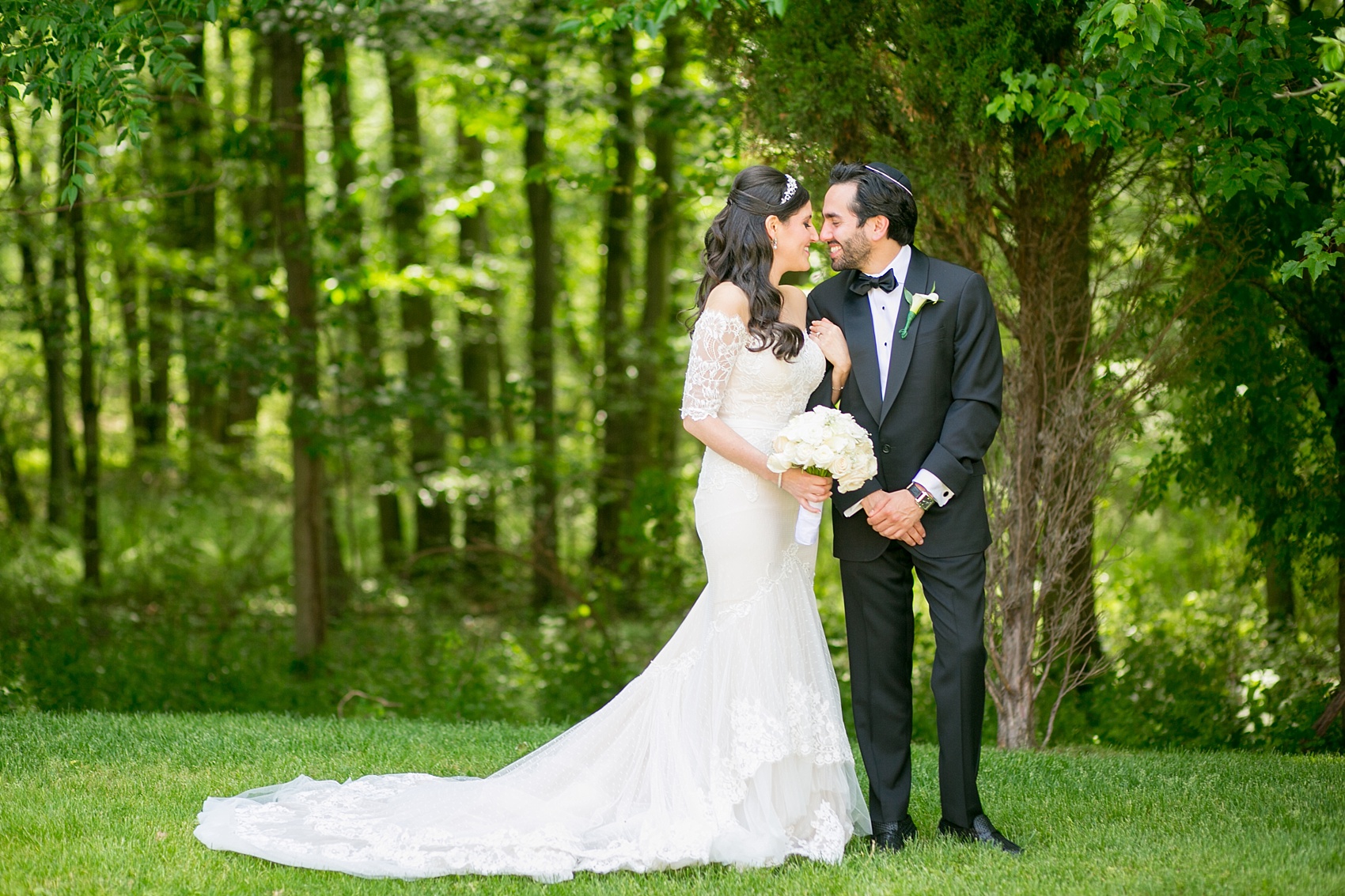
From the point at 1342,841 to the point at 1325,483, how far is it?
3495 mm

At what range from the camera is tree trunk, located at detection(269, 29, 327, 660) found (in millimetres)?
9500

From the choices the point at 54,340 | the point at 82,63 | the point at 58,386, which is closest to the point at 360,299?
the point at 54,340

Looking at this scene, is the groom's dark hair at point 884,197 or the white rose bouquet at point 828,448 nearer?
the white rose bouquet at point 828,448

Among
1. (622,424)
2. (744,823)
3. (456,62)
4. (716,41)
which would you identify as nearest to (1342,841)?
(744,823)

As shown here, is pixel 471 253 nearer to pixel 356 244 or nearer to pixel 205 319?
pixel 356 244

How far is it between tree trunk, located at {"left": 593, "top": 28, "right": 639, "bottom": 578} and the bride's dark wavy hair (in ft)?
25.0

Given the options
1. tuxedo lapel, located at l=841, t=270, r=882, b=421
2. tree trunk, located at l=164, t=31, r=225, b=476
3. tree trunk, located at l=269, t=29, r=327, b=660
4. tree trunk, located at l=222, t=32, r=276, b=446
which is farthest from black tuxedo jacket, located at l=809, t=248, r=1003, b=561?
tree trunk, located at l=269, t=29, r=327, b=660

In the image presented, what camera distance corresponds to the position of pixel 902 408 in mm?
3963

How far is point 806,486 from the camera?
388cm

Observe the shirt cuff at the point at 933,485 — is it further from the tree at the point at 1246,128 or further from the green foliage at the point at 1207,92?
the green foliage at the point at 1207,92

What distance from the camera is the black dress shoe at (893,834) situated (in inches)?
154

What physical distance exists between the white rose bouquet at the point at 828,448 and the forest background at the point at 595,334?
171 cm

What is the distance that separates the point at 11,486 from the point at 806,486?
12833 mm

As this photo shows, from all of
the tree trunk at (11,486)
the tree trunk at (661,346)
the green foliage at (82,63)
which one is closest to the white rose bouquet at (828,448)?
the green foliage at (82,63)
